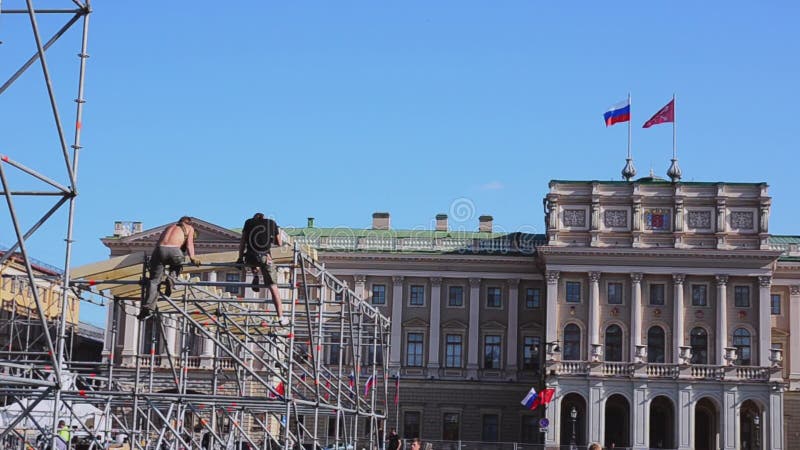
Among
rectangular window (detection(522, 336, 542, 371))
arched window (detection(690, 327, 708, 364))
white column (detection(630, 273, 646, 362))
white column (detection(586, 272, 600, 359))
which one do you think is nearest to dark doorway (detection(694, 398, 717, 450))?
arched window (detection(690, 327, 708, 364))

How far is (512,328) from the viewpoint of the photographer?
72562 millimetres

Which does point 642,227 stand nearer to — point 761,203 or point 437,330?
point 761,203

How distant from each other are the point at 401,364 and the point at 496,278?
7.06m

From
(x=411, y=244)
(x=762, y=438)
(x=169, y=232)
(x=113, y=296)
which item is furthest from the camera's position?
(x=411, y=244)

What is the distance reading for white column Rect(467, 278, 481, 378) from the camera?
7231cm

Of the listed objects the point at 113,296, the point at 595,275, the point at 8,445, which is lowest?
the point at 8,445

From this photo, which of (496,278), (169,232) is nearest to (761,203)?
(496,278)

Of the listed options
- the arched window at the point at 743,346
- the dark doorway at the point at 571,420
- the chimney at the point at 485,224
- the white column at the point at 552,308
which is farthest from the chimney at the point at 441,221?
the arched window at the point at 743,346

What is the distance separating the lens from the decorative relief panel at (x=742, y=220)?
6900 centimetres

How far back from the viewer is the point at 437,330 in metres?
72.8

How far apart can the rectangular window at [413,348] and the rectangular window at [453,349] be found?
4.77 ft

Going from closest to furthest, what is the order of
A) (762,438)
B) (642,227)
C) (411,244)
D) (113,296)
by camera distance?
(113,296)
(762,438)
(642,227)
(411,244)

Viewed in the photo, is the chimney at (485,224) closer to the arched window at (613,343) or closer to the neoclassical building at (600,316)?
the neoclassical building at (600,316)

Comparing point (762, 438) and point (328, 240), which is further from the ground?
point (328, 240)
